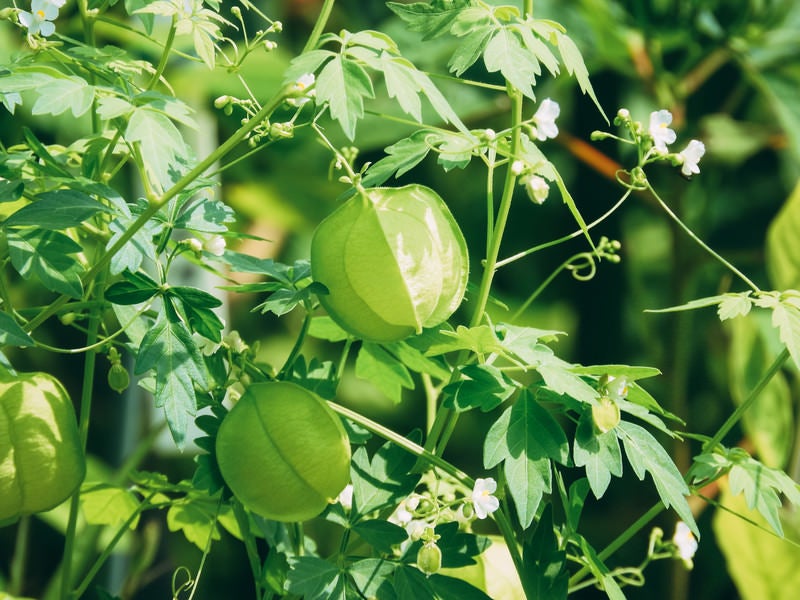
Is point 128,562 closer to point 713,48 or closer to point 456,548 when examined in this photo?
point 456,548

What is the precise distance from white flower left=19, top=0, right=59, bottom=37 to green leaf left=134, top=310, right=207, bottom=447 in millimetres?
197

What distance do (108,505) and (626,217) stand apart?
141 cm

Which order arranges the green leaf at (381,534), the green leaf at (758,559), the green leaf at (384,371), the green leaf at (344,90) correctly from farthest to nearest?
the green leaf at (758,559) → the green leaf at (384,371) → the green leaf at (381,534) → the green leaf at (344,90)

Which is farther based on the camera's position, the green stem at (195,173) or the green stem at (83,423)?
the green stem at (83,423)

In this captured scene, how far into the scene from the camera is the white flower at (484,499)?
24.1 inches

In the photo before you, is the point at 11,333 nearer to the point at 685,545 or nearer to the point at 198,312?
the point at 198,312

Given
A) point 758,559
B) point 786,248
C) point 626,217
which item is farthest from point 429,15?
point 626,217

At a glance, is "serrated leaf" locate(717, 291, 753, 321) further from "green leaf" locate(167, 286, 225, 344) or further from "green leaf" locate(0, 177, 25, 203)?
"green leaf" locate(0, 177, 25, 203)

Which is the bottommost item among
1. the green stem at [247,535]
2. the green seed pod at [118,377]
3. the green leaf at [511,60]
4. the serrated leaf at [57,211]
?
the green stem at [247,535]

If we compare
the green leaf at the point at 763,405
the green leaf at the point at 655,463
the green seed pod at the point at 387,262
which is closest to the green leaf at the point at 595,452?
the green leaf at the point at 655,463

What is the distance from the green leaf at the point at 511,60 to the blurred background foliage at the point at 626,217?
2.02 feet

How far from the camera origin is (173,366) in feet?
1.86

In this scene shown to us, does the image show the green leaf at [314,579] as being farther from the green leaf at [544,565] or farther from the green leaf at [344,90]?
the green leaf at [344,90]

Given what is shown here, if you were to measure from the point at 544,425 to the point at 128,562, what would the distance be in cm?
94
